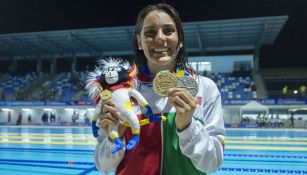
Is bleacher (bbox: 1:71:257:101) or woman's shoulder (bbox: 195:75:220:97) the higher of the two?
woman's shoulder (bbox: 195:75:220:97)

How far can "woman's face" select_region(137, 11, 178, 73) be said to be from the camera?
1267mm

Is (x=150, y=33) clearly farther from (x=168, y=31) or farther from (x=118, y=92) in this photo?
(x=118, y=92)

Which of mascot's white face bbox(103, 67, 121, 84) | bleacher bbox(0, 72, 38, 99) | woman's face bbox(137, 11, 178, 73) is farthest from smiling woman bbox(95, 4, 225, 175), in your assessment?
bleacher bbox(0, 72, 38, 99)

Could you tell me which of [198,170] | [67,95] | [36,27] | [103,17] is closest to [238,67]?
[103,17]

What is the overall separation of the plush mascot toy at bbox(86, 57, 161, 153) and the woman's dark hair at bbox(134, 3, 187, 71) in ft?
0.36

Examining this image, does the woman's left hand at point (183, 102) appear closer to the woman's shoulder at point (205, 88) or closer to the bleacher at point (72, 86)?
the woman's shoulder at point (205, 88)

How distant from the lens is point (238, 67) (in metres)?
27.3

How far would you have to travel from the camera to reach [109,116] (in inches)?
46.6

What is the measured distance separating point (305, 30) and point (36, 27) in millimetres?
23070

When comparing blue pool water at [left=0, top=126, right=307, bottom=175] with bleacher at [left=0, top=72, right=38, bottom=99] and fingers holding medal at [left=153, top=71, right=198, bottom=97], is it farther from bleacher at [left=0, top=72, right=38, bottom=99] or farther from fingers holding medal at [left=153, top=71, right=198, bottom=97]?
bleacher at [left=0, top=72, right=38, bottom=99]

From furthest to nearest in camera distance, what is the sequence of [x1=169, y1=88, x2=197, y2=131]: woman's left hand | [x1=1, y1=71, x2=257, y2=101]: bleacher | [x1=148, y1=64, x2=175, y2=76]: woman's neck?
1. [x1=1, y1=71, x2=257, y2=101]: bleacher
2. [x1=148, y1=64, x2=175, y2=76]: woman's neck
3. [x1=169, y1=88, x2=197, y2=131]: woman's left hand

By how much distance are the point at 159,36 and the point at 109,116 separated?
0.38 metres

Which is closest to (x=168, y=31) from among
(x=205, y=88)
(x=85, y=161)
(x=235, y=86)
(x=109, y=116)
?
(x=205, y=88)

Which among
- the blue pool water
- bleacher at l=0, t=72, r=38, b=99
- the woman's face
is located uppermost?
the woman's face
